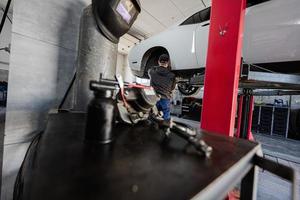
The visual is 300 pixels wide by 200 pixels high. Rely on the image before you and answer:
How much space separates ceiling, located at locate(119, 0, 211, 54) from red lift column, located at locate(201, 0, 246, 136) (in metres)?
2.54

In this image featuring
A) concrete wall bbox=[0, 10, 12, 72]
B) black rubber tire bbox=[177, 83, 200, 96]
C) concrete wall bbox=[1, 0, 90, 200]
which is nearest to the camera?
concrete wall bbox=[1, 0, 90, 200]

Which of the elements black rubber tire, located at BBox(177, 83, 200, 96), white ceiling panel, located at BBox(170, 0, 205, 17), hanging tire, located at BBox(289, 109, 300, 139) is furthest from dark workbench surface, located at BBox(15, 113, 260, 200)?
hanging tire, located at BBox(289, 109, 300, 139)

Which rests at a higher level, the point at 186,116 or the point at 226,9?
the point at 226,9

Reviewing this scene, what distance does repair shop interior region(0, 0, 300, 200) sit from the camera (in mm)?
295

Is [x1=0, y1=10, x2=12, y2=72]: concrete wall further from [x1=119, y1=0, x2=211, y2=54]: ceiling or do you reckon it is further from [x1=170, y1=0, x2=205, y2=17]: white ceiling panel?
[x1=170, y1=0, x2=205, y2=17]: white ceiling panel

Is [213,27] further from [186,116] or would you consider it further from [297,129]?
[186,116]

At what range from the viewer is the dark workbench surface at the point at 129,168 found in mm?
242

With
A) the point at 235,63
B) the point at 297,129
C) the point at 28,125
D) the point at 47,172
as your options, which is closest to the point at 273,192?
the point at 235,63

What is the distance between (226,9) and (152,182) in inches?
49.1

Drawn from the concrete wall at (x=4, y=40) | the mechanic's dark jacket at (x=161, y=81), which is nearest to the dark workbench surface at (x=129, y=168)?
the mechanic's dark jacket at (x=161, y=81)

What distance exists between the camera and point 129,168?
0.32 meters

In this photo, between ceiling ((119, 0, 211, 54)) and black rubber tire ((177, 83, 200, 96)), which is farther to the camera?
black rubber tire ((177, 83, 200, 96))

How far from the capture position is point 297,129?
12.8 ft

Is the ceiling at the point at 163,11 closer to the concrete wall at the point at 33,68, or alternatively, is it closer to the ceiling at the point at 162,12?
the ceiling at the point at 162,12
